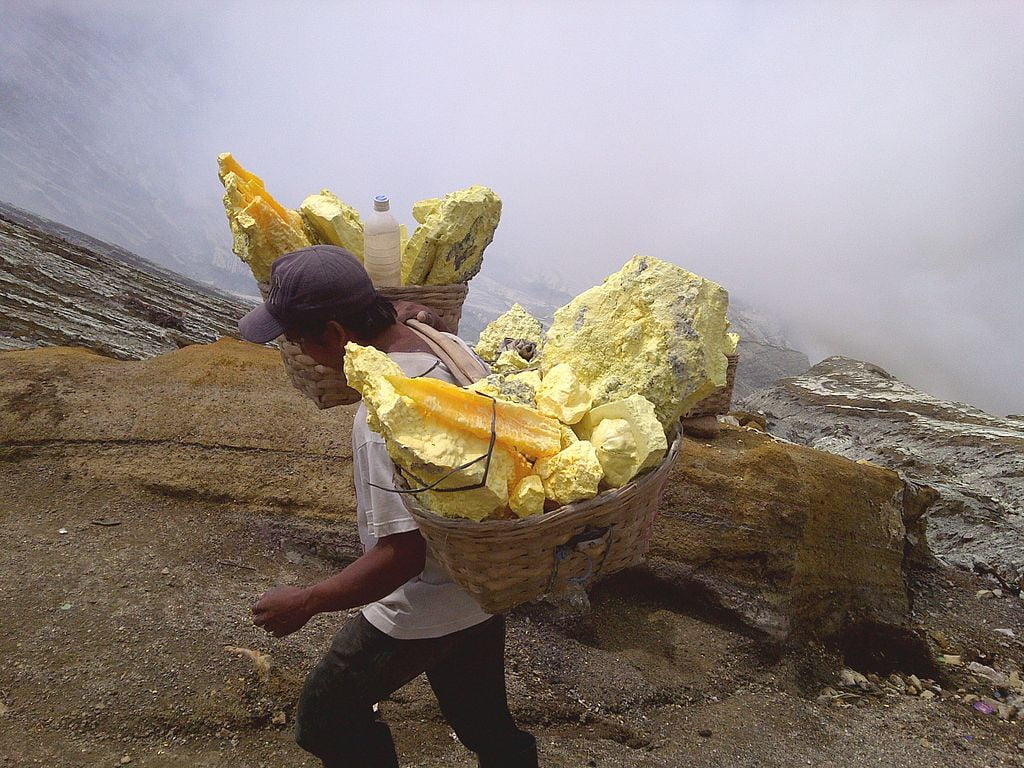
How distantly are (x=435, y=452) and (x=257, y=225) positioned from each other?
3.99 feet

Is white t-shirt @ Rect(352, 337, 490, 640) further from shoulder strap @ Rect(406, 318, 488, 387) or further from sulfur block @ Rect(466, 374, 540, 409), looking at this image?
sulfur block @ Rect(466, 374, 540, 409)

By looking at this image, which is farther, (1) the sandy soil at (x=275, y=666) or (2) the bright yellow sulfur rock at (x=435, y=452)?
(1) the sandy soil at (x=275, y=666)

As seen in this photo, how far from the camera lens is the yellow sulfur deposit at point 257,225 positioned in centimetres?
191

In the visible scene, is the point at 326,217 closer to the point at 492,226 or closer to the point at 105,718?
the point at 492,226

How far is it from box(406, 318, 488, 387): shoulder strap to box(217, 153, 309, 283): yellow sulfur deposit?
0.64 metres

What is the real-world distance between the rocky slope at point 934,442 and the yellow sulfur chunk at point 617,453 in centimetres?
432

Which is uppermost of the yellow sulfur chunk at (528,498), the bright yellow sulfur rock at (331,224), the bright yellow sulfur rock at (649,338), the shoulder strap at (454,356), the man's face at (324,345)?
the bright yellow sulfur rock at (331,224)

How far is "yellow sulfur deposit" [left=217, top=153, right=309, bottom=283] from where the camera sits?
75.3 inches

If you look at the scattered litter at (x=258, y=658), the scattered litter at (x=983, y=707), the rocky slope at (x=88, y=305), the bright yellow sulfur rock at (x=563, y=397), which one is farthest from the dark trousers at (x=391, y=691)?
the rocky slope at (x=88, y=305)

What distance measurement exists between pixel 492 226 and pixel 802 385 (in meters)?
7.06

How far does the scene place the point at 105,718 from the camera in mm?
2201

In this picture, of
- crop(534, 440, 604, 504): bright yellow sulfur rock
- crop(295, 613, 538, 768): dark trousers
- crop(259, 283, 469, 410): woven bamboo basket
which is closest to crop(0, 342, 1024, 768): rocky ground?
crop(295, 613, 538, 768): dark trousers

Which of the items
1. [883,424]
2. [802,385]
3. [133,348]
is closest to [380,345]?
[133,348]

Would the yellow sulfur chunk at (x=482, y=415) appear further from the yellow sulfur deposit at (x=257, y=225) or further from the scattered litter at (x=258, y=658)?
the scattered litter at (x=258, y=658)
